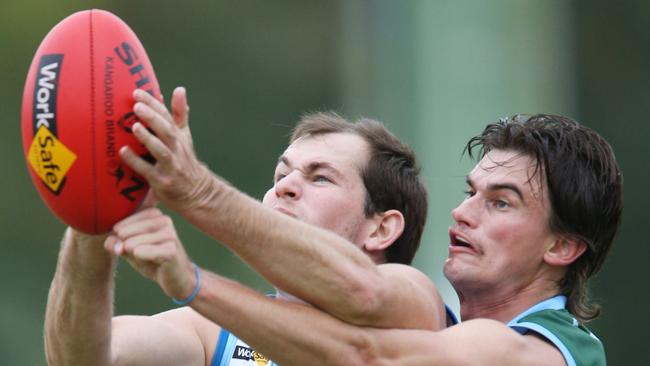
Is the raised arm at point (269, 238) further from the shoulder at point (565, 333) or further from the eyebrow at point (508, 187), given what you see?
the eyebrow at point (508, 187)

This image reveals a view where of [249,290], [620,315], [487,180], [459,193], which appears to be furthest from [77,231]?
[620,315]

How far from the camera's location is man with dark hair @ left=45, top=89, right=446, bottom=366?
3779 mm

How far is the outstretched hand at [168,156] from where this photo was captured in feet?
12.0

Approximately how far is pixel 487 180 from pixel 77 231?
1698mm

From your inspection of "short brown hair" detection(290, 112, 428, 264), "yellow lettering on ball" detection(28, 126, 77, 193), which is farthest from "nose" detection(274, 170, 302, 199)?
"yellow lettering on ball" detection(28, 126, 77, 193)

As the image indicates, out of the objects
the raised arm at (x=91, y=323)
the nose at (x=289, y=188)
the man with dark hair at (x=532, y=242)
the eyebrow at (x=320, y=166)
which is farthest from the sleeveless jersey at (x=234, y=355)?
the man with dark hair at (x=532, y=242)

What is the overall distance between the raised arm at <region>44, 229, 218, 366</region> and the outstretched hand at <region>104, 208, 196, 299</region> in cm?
30

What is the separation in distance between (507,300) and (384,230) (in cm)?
56

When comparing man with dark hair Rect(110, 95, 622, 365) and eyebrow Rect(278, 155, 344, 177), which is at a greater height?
eyebrow Rect(278, 155, 344, 177)

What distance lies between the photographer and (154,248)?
374cm

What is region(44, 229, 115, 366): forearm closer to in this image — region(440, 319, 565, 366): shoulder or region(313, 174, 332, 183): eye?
region(313, 174, 332, 183): eye

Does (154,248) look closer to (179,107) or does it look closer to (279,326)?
(179,107)

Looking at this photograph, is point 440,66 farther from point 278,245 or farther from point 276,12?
point 278,245

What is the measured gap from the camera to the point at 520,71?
8.57m
